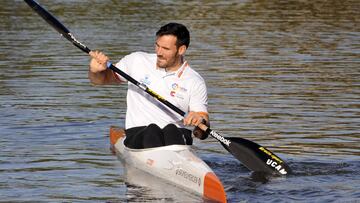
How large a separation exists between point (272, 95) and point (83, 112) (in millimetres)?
4178

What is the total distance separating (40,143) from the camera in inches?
692

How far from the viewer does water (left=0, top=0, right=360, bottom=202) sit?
14.9 meters

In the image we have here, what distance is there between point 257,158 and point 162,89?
5.39ft

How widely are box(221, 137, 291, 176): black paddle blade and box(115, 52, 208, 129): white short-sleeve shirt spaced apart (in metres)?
0.89

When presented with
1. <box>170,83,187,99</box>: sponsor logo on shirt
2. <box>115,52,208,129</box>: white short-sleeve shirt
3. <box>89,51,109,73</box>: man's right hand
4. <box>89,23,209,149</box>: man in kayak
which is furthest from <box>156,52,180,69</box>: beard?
<box>89,51,109,73</box>: man's right hand

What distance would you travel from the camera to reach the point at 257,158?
15844 mm

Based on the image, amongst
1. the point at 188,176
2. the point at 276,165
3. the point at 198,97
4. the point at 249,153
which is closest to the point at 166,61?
the point at 198,97

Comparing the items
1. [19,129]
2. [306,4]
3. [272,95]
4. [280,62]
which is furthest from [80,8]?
[19,129]

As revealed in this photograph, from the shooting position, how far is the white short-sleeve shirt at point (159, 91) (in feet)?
50.2

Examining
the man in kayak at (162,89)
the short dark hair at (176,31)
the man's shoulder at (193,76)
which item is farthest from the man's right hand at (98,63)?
the man's shoulder at (193,76)

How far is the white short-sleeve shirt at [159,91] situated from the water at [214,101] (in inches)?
34.8

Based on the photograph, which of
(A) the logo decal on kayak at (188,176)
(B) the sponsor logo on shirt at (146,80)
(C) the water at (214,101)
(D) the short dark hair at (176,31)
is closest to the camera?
(A) the logo decal on kayak at (188,176)

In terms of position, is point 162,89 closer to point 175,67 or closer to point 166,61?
point 175,67

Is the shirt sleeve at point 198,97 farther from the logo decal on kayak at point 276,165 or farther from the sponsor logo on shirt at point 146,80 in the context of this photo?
the logo decal on kayak at point 276,165
